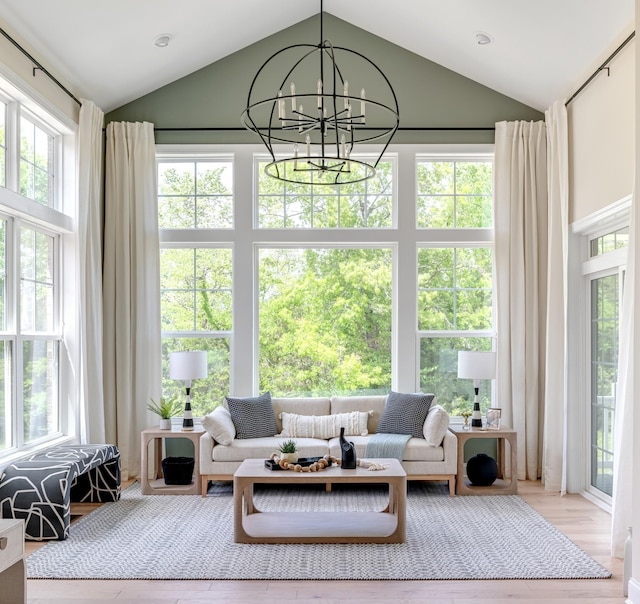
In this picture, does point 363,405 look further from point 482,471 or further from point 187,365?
point 187,365

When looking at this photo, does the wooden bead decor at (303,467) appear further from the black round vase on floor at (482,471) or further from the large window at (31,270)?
the large window at (31,270)

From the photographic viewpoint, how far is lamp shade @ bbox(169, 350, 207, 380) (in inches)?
245

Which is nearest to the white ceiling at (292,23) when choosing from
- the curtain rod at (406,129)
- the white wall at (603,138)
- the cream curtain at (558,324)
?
the white wall at (603,138)

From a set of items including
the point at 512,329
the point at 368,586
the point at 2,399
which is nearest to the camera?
the point at 368,586

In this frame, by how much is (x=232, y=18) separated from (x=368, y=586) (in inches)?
186

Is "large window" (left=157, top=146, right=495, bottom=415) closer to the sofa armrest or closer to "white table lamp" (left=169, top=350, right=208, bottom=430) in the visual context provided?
"white table lamp" (left=169, top=350, right=208, bottom=430)

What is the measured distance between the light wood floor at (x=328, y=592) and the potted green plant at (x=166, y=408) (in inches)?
93.2

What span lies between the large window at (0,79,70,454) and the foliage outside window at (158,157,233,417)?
110 centimetres

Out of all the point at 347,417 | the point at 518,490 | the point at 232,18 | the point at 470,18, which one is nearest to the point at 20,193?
the point at 232,18

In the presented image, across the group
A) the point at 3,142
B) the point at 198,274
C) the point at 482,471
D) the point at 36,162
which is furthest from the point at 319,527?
the point at 36,162

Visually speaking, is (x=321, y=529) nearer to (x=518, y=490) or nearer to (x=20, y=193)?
(x=518, y=490)

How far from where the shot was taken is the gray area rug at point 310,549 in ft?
13.2

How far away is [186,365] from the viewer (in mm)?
6234

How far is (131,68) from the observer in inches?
246
